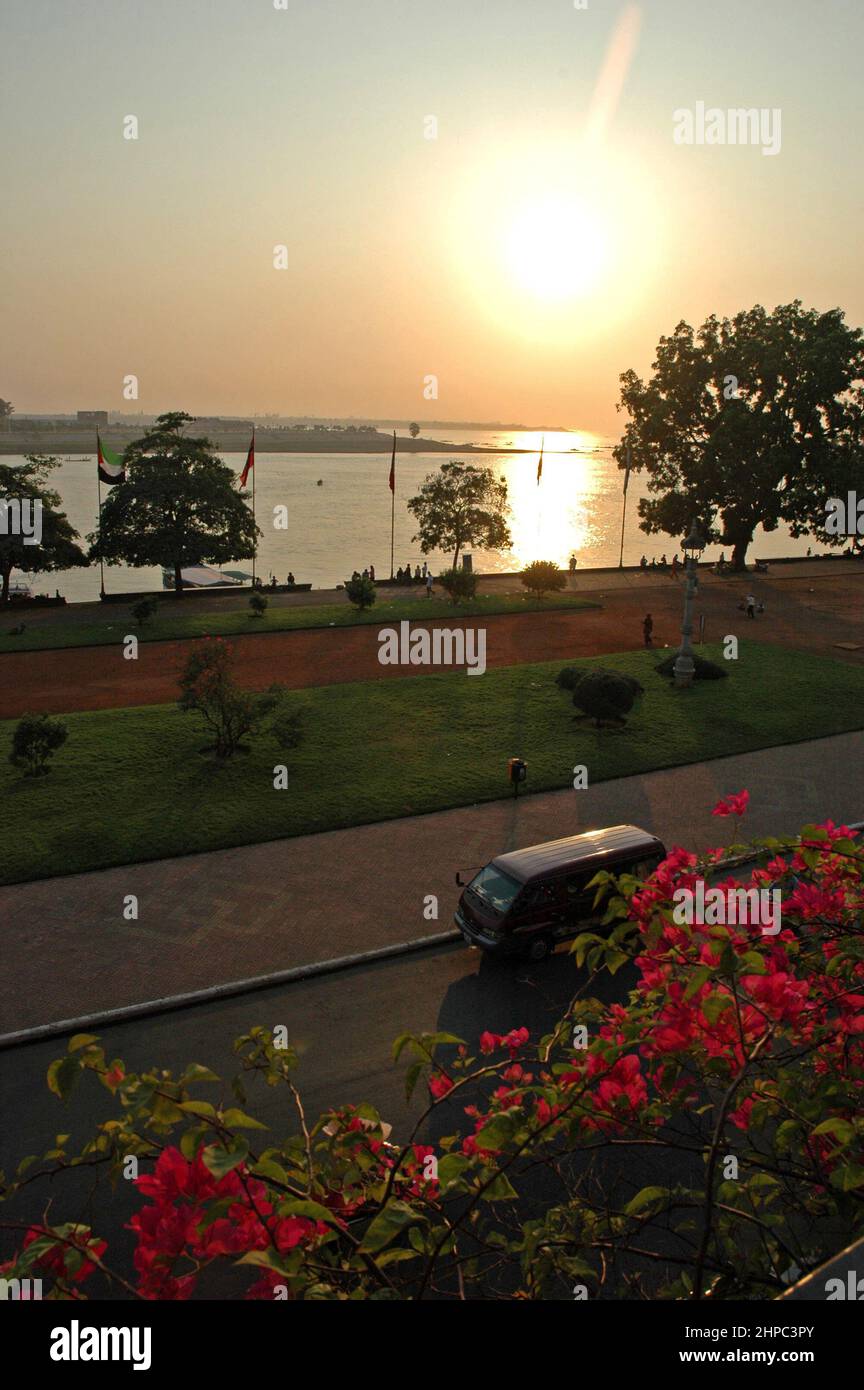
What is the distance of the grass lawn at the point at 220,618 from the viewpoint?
3412 centimetres

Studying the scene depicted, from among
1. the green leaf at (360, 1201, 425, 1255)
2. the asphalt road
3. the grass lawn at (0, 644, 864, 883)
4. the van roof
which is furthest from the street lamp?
→ the green leaf at (360, 1201, 425, 1255)

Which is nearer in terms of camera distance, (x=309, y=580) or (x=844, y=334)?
(x=844, y=334)

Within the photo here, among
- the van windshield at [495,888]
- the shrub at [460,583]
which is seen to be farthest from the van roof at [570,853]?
the shrub at [460,583]

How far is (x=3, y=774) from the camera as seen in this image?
1984 centimetres

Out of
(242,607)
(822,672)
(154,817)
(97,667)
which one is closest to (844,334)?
(822,672)

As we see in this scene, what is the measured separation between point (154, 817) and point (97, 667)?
560 inches

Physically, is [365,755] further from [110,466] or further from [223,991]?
[110,466]

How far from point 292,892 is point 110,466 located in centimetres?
3414

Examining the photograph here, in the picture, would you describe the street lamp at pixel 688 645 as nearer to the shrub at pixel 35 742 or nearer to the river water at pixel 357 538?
the shrub at pixel 35 742

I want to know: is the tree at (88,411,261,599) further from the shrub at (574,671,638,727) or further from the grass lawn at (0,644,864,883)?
the shrub at (574,671,638,727)

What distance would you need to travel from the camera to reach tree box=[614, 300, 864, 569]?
48.8 metres

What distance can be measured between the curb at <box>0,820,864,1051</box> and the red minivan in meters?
0.82
